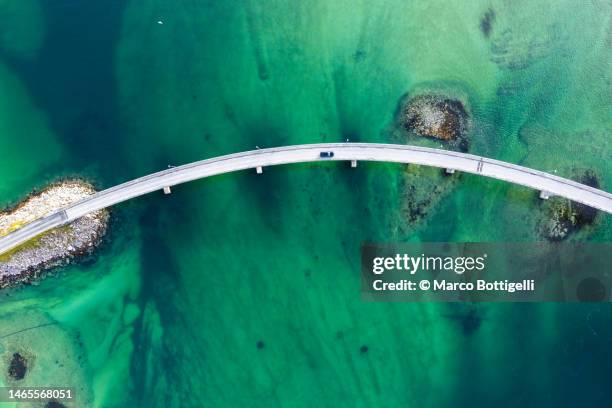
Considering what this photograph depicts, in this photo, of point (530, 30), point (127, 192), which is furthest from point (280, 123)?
point (530, 30)

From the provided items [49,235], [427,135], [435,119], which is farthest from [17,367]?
[435,119]

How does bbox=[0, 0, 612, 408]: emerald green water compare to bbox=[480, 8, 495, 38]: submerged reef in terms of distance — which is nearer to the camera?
bbox=[0, 0, 612, 408]: emerald green water

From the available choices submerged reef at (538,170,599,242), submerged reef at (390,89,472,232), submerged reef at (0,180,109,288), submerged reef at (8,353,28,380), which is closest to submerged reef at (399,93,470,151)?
submerged reef at (390,89,472,232)

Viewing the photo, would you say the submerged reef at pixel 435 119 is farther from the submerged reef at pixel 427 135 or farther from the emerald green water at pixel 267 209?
the emerald green water at pixel 267 209

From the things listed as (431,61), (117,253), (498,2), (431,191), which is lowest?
(117,253)

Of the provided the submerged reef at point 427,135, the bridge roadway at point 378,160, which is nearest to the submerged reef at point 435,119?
the submerged reef at point 427,135

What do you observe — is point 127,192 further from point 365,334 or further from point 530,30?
point 530,30

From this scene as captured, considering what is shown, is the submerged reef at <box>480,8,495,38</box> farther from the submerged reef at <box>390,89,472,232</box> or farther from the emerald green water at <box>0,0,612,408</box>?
the submerged reef at <box>390,89,472,232</box>
